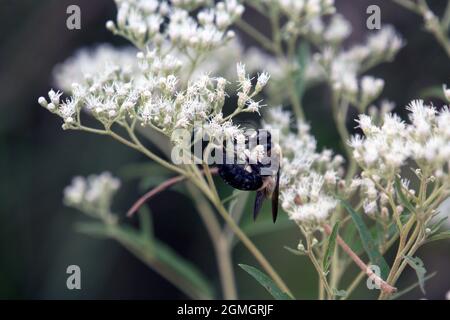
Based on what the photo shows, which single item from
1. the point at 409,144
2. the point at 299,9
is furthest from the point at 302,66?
the point at 409,144

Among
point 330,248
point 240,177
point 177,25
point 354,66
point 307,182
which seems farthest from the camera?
point 354,66

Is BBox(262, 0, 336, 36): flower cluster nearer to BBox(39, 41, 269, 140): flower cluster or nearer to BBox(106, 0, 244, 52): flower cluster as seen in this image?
BBox(106, 0, 244, 52): flower cluster

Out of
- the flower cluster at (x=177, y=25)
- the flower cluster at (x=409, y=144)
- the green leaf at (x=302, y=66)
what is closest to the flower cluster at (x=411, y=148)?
the flower cluster at (x=409, y=144)

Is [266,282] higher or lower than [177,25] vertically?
lower

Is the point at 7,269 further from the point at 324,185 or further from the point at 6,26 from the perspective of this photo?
the point at 324,185

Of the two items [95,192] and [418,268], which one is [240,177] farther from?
[95,192]

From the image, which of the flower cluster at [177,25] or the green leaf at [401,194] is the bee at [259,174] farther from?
the flower cluster at [177,25]

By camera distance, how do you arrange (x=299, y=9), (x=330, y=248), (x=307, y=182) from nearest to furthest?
1. (x=330, y=248)
2. (x=307, y=182)
3. (x=299, y=9)
